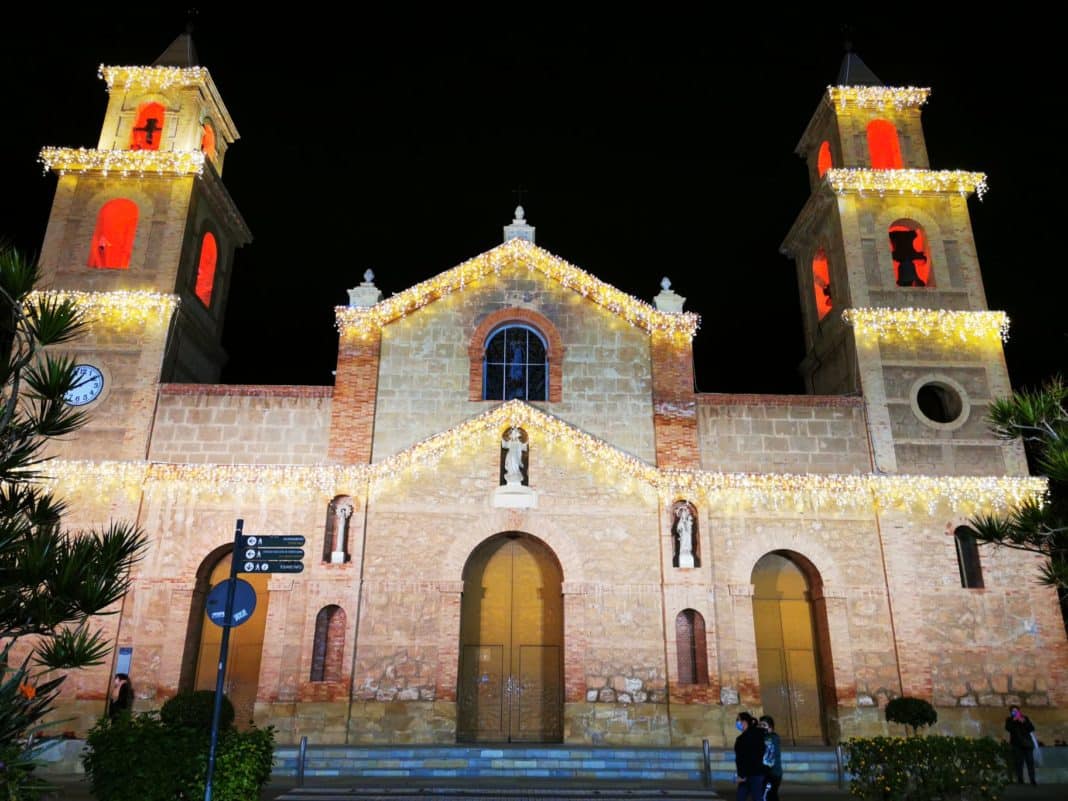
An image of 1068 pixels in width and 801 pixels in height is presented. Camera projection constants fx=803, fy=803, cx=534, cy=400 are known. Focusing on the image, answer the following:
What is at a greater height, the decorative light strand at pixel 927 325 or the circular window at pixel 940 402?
the decorative light strand at pixel 927 325

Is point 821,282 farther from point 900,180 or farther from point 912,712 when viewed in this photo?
point 912,712

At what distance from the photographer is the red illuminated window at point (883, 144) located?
2370 centimetres

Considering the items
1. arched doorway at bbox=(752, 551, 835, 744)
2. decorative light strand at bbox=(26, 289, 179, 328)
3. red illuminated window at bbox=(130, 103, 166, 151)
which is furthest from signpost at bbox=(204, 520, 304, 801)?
red illuminated window at bbox=(130, 103, 166, 151)

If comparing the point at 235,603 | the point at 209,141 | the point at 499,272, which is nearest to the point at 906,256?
the point at 499,272

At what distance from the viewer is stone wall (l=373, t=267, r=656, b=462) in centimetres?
2002

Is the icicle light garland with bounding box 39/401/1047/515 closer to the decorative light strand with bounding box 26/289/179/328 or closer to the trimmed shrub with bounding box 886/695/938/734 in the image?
the decorative light strand with bounding box 26/289/179/328

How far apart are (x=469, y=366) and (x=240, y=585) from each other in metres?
11.8

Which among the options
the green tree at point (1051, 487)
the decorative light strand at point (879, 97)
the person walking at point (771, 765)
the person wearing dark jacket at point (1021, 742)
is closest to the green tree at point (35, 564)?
the person walking at point (771, 765)

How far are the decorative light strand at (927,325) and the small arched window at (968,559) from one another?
16.6ft

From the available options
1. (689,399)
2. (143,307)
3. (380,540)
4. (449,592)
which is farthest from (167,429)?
(689,399)

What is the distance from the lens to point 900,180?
2234cm

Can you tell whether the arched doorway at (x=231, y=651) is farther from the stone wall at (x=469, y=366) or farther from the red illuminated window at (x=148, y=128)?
the red illuminated window at (x=148, y=128)

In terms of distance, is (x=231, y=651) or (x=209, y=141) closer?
(x=231, y=651)

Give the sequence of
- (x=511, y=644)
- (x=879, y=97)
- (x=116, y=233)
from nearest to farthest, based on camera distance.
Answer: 1. (x=511, y=644)
2. (x=116, y=233)
3. (x=879, y=97)
